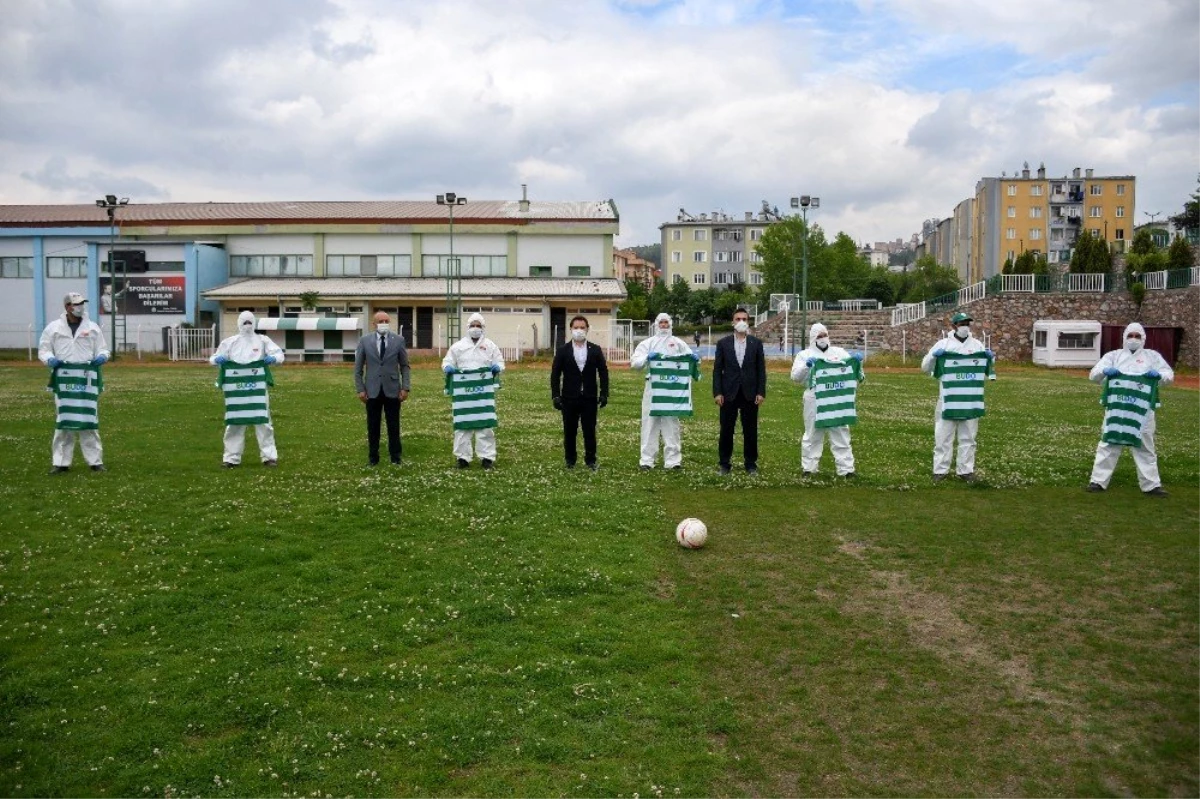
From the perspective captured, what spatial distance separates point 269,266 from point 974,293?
45.7 m

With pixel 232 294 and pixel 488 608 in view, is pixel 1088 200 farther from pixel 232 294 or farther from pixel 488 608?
pixel 488 608

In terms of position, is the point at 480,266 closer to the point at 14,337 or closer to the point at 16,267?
the point at 14,337

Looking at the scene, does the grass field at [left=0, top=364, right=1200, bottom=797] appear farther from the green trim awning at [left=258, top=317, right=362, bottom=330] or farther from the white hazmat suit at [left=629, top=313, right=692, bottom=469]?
the green trim awning at [left=258, top=317, right=362, bottom=330]

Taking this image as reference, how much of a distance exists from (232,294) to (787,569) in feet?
182

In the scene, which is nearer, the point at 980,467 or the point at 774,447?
the point at 980,467

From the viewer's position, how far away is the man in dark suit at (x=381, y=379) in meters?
15.4

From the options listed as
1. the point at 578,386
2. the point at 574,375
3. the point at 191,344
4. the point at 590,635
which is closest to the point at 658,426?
the point at 578,386

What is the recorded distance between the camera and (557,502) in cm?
1241

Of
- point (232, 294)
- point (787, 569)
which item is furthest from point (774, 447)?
point (232, 294)

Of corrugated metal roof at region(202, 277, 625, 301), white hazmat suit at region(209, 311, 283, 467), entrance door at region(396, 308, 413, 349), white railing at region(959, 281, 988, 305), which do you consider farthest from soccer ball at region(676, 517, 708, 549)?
entrance door at region(396, 308, 413, 349)

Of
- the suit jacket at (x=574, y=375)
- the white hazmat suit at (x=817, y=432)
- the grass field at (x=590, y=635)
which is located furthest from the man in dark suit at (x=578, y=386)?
the white hazmat suit at (x=817, y=432)

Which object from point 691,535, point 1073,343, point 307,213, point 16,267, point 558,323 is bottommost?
point 691,535

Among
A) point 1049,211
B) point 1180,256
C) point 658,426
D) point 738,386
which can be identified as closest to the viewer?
point 738,386

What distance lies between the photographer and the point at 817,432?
14.9 meters
